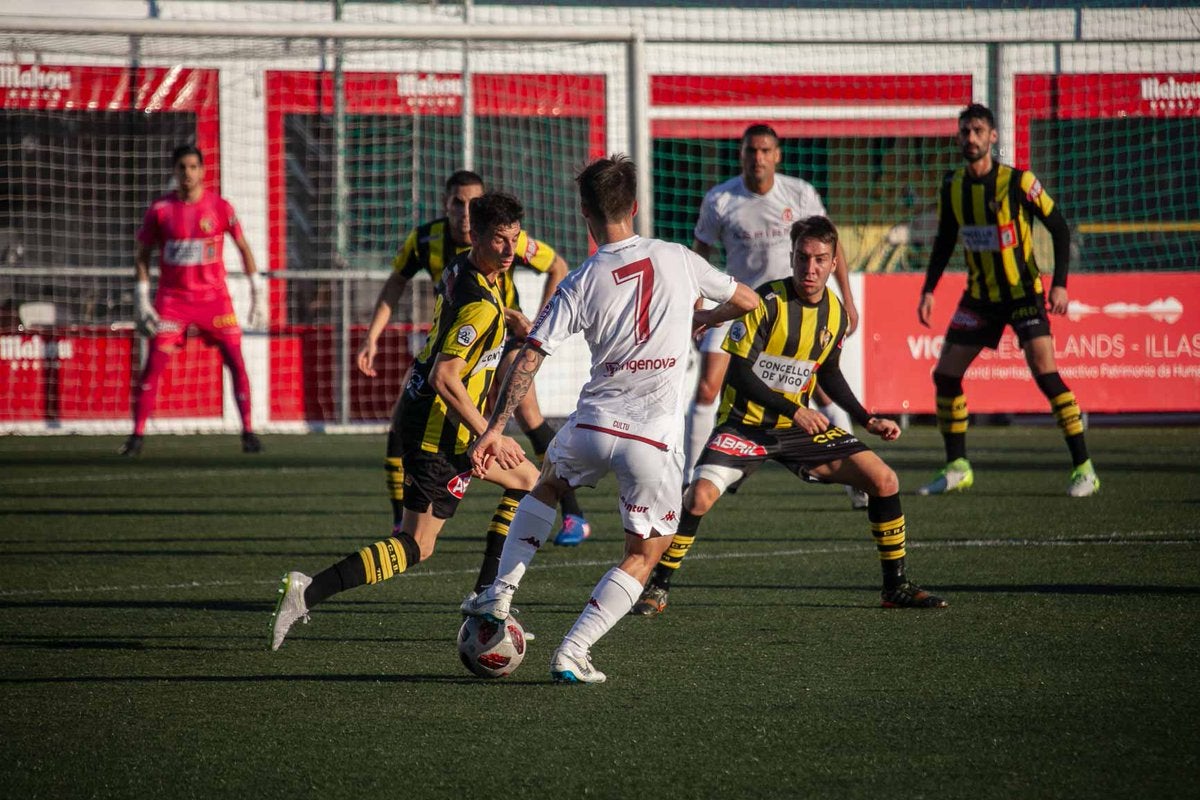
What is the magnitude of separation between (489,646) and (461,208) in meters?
2.70

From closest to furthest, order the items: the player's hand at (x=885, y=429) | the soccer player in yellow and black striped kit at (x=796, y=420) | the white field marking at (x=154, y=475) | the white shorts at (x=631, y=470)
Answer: the white shorts at (x=631, y=470), the player's hand at (x=885, y=429), the soccer player in yellow and black striped kit at (x=796, y=420), the white field marking at (x=154, y=475)

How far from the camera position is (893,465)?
1157 cm

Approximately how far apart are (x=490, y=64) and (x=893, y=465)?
6761 mm

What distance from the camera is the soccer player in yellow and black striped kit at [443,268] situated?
702 cm

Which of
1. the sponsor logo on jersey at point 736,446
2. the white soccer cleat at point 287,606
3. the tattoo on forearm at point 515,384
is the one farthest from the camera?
the sponsor logo on jersey at point 736,446

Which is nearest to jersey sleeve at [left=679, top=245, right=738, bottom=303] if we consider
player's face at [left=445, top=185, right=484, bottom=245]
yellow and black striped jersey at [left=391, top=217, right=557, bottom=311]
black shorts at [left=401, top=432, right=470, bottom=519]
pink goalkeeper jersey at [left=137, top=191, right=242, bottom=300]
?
black shorts at [left=401, top=432, right=470, bottom=519]

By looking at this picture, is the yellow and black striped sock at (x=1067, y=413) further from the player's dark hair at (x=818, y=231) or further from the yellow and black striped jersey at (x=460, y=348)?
the yellow and black striped jersey at (x=460, y=348)

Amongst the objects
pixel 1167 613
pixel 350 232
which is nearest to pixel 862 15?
pixel 350 232

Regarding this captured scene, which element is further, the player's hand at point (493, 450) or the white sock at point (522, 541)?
the white sock at point (522, 541)

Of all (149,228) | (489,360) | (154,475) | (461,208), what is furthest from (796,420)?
(149,228)

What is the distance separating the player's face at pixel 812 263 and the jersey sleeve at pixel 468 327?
1.51 metres

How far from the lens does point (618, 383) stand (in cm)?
482

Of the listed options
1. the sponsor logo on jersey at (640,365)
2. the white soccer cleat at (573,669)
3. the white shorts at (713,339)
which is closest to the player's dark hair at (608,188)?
the sponsor logo on jersey at (640,365)

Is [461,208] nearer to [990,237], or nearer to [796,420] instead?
[796,420]
